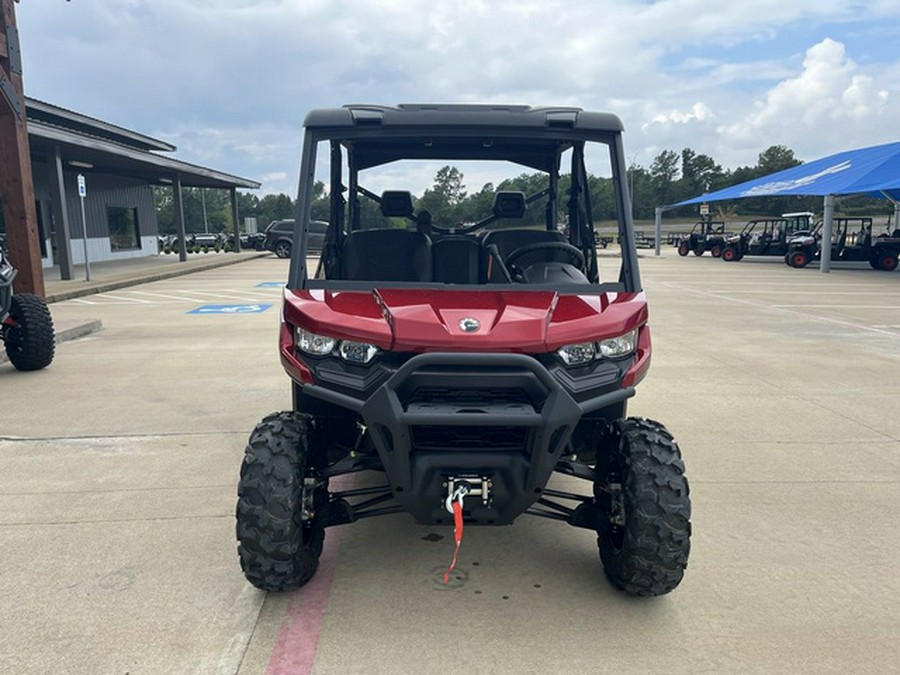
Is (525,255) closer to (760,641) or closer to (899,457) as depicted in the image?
(760,641)

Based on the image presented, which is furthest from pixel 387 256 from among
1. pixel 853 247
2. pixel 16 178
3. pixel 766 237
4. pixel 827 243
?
pixel 766 237

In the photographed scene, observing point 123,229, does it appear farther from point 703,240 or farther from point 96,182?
point 703,240

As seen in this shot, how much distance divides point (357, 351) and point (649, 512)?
1.30 metres

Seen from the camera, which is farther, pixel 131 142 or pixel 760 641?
pixel 131 142

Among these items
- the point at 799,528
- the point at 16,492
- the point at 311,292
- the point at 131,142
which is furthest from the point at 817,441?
the point at 131,142

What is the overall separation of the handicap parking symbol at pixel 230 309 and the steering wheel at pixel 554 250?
29.3ft

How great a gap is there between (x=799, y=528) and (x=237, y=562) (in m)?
2.83

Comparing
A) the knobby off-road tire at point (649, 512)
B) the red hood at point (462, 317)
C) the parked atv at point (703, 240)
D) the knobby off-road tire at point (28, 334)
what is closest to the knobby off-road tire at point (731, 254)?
the parked atv at point (703, 240)

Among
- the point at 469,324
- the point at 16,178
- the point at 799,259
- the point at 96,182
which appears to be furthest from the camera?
the point at 96,182

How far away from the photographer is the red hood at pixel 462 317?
2.55 meters

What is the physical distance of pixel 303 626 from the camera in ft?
8.89

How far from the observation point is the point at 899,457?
4668 mm

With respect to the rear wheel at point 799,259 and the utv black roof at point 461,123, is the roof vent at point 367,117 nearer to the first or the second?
the utv black roof at point 461,123

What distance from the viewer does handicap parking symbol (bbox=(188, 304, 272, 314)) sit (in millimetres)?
11898
